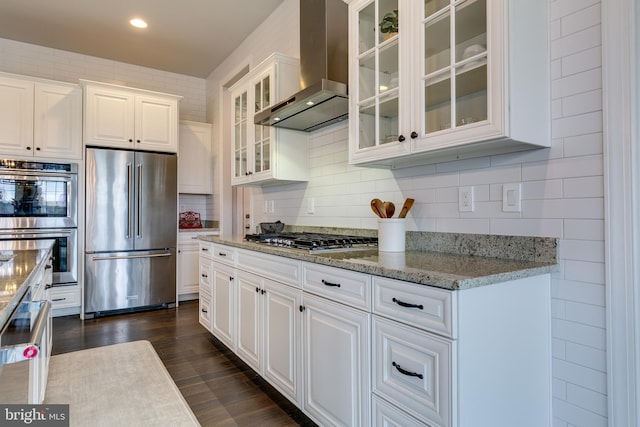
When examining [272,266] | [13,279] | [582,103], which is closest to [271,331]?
[272,266]

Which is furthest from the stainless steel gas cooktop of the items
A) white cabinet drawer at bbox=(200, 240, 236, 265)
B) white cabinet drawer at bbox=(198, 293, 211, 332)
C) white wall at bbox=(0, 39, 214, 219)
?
white wall at bbox=(0, 39, 214, 219)

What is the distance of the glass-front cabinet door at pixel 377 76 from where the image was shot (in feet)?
6.01

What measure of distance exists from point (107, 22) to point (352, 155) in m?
3.34

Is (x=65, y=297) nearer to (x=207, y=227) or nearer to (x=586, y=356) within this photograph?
(x=207, y=227)

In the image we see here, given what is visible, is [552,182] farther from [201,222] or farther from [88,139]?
[201,222]

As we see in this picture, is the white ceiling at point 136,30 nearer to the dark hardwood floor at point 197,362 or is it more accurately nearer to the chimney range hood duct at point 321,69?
the chimney range hood duct at point 321,69

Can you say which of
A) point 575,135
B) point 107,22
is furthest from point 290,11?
point 575,135

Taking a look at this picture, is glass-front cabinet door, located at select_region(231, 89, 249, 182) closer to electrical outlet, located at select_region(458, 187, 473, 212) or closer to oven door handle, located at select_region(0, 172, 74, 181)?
oven door handle, located at select_region(0, 172, 74, 181)

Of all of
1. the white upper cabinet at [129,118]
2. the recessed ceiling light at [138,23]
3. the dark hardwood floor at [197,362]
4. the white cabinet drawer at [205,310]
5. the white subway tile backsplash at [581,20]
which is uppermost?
the recessed ceiling light at [138,23]

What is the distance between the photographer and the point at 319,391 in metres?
1.82

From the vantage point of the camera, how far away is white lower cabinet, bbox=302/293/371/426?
1554 mm

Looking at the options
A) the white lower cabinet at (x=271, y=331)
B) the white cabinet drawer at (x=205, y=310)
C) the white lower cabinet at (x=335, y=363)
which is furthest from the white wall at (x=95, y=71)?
the white lower cabinet at (x=335, y=363)

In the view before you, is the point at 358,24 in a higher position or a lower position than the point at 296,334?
higher

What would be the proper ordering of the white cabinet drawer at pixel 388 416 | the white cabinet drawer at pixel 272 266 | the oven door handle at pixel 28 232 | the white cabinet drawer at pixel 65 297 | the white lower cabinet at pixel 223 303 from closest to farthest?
the white cabinet drawer at pixel 388 416 < the white cabinet drawer at pixel 272 266 < the white lower cabinet at pixel 223 303 < the oven door handle at pixel 28 232 < the white cabinet drawer at pixel 65 297
